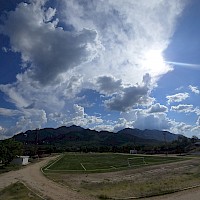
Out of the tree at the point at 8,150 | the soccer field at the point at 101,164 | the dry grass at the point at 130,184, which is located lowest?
the dry grass at the point at 130,184

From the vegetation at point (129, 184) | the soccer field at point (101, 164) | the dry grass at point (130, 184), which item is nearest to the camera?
the vegetation at point (129, 184)

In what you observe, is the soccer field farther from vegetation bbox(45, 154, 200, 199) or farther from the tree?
vegetation bbox(45, 154, 200, 199)

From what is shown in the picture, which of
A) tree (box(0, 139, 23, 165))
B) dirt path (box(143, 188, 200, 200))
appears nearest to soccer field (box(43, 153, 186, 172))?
tree (box(0, 139, 23, 165))

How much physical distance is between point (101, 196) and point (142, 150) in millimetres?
133268

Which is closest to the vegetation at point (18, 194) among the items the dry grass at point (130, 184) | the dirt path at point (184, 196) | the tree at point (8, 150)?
the dry grass at point (130, 184)

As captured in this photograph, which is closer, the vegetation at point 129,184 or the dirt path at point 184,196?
the dirt path at point 184,196

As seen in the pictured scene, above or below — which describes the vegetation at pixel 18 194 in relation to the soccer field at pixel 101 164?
below

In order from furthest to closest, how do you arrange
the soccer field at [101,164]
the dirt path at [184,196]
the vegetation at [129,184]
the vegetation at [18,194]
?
the soccer field at [101,164] → the vegetation at [18,194] → the vegetation at [129,184] → the dirt path at [184,196]

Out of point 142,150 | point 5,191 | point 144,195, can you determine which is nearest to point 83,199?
point 144,195

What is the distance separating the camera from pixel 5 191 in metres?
39.2

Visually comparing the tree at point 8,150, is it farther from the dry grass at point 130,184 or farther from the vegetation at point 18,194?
the vegetation at point 18,194

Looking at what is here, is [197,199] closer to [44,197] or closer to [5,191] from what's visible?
[44,197]

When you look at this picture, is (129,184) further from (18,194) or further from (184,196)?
(18,194)

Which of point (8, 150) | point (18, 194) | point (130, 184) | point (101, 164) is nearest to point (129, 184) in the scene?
point (130, 184)
